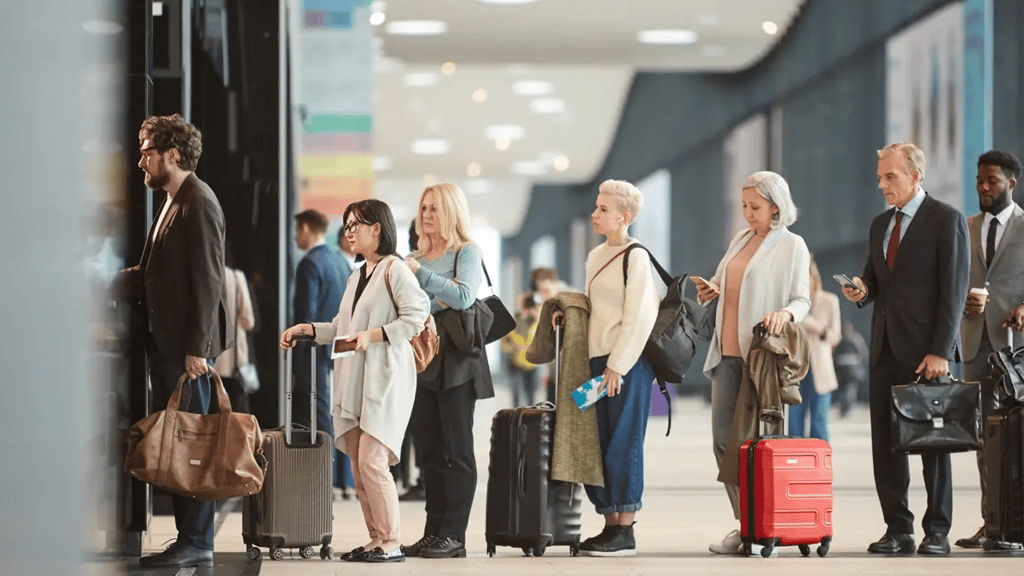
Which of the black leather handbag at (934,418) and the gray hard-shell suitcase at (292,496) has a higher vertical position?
the black leather handbag at (934,418)

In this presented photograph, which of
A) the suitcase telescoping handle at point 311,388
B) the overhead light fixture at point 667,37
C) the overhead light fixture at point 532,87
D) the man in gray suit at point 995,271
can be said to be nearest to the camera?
the suitcase telescoping handle at point 311,388

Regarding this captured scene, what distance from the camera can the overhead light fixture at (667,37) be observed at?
1983 centimetres

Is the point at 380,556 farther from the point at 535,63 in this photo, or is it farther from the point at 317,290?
the point at 535,63


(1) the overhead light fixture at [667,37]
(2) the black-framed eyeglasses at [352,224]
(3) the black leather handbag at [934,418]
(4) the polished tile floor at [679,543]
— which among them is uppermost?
(1) the overhead light fixture at [667,37]

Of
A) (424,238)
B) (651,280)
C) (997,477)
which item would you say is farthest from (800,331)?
(424,238)

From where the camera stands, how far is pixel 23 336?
6.63ft

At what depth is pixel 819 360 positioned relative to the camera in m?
10.4

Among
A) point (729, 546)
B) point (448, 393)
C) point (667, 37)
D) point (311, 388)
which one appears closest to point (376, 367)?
point (311, 388)

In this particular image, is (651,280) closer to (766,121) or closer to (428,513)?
(428,513)

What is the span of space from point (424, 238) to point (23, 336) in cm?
396

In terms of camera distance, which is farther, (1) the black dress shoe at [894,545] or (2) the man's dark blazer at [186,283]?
(1) the black dress shoe at [894,545]

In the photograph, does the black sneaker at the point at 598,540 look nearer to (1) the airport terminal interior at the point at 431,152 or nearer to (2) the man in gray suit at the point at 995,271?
(1) the airport terminal interior at the point at 431,152

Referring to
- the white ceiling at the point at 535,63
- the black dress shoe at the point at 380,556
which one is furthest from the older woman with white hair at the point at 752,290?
the white ceiling at the point at 535,63

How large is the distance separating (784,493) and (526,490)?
991 millimetres
